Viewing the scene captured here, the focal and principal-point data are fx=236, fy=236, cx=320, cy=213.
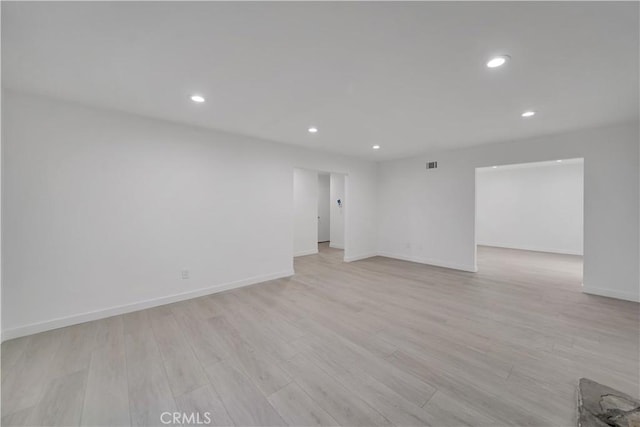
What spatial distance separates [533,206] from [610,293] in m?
4.72

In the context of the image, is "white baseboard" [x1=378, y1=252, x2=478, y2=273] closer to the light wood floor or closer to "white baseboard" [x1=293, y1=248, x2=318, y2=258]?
the light wood floor

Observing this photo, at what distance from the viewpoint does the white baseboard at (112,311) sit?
8.09 ft

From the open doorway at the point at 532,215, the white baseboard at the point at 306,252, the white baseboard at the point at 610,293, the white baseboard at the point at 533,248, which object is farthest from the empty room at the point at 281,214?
the white baseboard at the point at 533,248

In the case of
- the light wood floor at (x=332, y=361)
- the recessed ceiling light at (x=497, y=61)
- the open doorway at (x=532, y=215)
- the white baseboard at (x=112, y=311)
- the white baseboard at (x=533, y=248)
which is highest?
the recessed ceiling light at (x=497, y=61)

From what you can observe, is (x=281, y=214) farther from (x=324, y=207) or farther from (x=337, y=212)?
(x=324, y=207)

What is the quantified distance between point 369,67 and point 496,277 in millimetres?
4629

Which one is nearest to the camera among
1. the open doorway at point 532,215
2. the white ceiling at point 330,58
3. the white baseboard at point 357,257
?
the white ceiling at point 330,58

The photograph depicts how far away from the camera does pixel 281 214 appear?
4.55 meters

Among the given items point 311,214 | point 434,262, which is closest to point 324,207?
point 311,214

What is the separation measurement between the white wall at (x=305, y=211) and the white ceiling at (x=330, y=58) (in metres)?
3.90

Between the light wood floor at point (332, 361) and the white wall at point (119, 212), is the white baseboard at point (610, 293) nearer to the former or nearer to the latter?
the light wood floor at point (332, 361)

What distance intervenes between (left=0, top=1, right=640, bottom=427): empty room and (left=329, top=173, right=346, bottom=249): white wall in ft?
9.68

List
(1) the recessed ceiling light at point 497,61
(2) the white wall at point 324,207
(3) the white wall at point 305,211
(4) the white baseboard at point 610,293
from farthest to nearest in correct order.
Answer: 1. (2) the white wall at point 324,207
2. (3) the white wall at point 305,211
3. (4) the white baseboard at point 610,293
4. (1) the recessed ceiling light at point 497,61

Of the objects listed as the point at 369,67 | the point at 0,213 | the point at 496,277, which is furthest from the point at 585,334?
the point at 0,213
